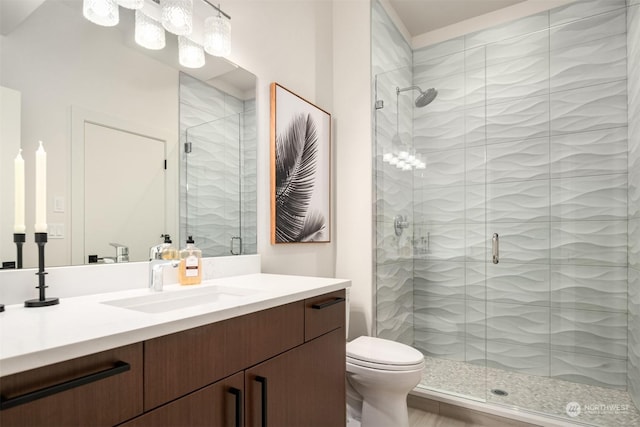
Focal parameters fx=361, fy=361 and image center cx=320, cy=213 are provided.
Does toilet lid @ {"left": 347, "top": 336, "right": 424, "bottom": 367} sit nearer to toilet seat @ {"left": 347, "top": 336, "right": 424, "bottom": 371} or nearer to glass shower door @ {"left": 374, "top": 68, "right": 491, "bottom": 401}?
toilet seat @ {"left": 347, "top": 336, "right": 424, "bottom": 371}

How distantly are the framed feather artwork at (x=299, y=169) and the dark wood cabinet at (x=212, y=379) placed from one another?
2.25ft

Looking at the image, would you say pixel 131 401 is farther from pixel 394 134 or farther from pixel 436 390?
pixel 394 134

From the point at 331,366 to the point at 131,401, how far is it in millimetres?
797

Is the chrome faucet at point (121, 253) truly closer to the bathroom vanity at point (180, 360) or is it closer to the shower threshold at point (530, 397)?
the bathroom vanity at point (180, 360)

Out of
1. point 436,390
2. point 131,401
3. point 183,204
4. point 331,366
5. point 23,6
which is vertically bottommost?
point 436,390

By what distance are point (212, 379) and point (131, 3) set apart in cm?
119

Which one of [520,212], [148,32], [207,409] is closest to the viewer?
[207,409]

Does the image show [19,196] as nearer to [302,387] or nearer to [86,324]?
[86,324]

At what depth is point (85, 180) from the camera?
3.59 feet

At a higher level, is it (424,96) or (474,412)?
(424,96)

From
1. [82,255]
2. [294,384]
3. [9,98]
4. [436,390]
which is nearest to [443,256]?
[436,390]

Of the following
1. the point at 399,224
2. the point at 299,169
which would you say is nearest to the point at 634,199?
the point at 399,224

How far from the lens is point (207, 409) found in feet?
2.70

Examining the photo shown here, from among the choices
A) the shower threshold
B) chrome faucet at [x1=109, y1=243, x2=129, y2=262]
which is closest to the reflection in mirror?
chrome faucet at [x1=109, y1=243, x2=129, y2=262]
